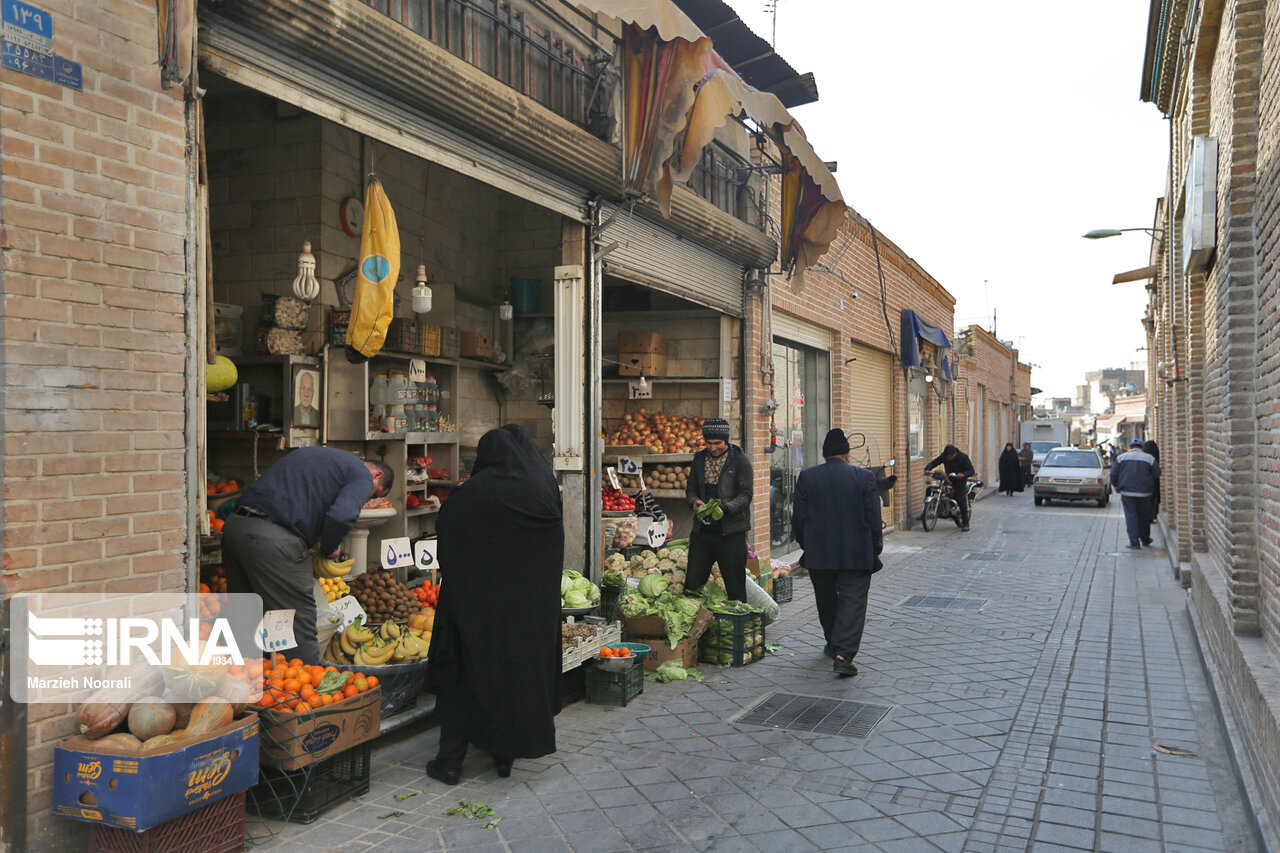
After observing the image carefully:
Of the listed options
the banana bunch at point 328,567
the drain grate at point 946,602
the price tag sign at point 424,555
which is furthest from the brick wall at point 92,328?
the drain grate at point 946,602

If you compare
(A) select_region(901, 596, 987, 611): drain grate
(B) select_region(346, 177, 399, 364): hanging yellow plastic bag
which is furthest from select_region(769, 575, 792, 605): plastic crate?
(B) select_region(346, 177, 399, 364): hanging yellow plastic bag

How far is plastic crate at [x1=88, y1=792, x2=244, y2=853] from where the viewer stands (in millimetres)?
3482

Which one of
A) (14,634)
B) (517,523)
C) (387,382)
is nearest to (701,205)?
(387,382)

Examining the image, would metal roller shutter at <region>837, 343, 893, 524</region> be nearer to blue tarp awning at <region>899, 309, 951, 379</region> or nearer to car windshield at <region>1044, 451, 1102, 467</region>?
blue tarp awning at <region>899, 309, 951, 379</region>

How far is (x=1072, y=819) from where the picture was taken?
4395mm

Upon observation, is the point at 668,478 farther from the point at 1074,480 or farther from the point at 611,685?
the point at 1074,480

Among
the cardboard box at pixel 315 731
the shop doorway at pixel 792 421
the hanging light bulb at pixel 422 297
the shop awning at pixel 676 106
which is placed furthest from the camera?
the shop doorway at pixel 792 421

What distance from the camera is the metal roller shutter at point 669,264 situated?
8.19m

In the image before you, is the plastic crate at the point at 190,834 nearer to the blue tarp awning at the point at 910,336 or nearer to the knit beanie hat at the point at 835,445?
the knit beanie hat at the point at 835,445

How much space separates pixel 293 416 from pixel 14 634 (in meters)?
3.72

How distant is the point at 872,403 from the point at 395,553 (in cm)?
1221

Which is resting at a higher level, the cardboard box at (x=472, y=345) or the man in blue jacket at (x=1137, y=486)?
the cardboard box at (x=472, y=345)

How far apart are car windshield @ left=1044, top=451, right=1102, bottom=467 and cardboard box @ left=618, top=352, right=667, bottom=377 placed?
61.1ft

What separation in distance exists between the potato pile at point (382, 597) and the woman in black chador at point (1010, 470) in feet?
85.2
